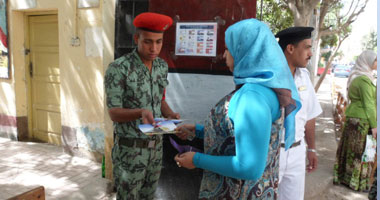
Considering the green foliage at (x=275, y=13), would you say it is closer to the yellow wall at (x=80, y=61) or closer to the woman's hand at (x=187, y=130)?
the yellow wall at (x=80, y=61)

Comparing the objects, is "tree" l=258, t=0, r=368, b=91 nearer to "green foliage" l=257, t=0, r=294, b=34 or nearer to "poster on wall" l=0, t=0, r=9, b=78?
"green foliage" l=257, t=0, r=294, b=34

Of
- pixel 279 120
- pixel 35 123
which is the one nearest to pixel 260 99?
pixel 279 120

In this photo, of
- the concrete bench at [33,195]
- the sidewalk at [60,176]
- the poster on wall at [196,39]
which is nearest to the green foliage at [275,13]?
the sidewalk at [60,176]

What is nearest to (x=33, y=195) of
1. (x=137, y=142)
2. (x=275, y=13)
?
(x=137, y=142)

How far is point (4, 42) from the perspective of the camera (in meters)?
5.24

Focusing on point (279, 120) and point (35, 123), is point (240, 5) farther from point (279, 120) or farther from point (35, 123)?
point (35, 123)

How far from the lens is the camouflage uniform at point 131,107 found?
2074 millimetres

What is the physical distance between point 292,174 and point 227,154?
1.18 metres

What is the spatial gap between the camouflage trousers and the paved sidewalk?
55.9 inches

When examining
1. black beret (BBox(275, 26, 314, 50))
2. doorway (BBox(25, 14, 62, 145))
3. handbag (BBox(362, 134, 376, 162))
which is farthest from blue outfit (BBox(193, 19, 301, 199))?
doorway (BBox(25, 14, 62, 145))

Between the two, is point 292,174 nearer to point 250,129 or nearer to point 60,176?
point 250,129

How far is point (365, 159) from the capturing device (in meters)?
3.76

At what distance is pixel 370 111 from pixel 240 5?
2.24 meters

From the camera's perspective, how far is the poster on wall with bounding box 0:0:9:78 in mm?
5168
